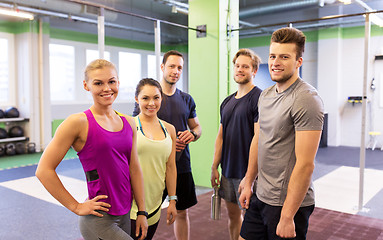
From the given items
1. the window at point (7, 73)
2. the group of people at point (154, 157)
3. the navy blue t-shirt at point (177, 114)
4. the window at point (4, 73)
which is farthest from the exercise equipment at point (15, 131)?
the group of people at point (154, 157)

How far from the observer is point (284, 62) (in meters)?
1.55

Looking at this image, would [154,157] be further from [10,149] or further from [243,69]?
[10,149]

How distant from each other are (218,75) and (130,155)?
3.15 m

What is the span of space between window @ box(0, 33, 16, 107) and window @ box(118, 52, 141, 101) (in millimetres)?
3242

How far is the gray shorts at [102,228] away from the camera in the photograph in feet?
4.62

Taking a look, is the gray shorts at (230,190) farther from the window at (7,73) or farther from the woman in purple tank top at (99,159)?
the window at (7,73)

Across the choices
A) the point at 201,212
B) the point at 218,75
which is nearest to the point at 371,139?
the point at 218,75

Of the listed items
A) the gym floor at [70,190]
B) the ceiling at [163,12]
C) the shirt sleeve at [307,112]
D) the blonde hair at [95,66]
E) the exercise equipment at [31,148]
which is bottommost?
the gym floor at [70,190]

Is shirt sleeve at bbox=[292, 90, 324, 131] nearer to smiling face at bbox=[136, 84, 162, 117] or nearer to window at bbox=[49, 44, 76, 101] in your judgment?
smiling face at bbox=[136, 84, 162, 117]

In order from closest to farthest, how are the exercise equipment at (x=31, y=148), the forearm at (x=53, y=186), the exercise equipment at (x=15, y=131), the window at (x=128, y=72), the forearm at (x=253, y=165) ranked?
the forearm at (x=53, y=186), the forearm at (x=253, y=165), the exercise equipment at (x=15, y=131), the exercise equipment at (x=31, y=148), the window at (x=128, y=72)

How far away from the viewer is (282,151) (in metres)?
1.58

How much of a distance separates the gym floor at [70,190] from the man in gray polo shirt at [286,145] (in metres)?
1.63

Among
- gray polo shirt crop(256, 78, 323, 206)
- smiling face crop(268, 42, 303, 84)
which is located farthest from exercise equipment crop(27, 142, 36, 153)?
smiling face crop(268, 42, 303, 84)

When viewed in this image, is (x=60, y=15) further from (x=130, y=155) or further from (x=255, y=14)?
(x=130, y=155)
